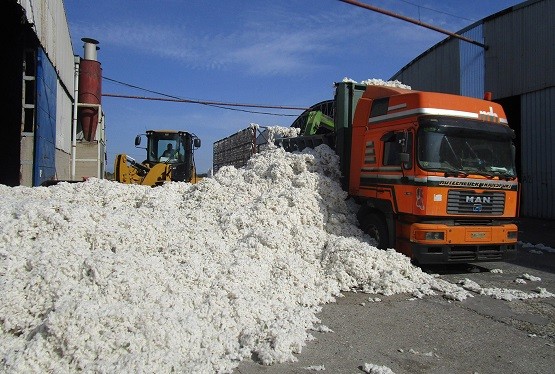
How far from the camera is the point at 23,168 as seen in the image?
9.74 metres

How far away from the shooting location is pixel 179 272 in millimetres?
5184

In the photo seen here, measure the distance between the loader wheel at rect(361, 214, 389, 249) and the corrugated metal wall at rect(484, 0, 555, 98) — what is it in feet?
35.2

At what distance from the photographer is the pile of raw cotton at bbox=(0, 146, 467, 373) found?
3.90m

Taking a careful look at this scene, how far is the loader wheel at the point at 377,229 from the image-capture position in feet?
25.8

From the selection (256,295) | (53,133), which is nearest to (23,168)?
(53,133)

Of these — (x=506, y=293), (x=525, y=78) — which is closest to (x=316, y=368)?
(x=506, y=293)

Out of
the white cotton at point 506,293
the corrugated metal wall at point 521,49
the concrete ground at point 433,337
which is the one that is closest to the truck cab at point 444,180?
the white cotton at point 506,293

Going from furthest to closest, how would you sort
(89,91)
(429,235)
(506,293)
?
1. (89,91)
2. (429,235)
3. (506,293)

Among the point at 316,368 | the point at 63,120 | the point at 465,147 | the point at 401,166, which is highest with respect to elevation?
the point at 63,120

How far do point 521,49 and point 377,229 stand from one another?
11.9 m

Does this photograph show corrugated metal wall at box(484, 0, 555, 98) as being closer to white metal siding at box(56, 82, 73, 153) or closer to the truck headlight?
the truck headlight

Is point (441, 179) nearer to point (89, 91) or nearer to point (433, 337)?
point (433, 337)

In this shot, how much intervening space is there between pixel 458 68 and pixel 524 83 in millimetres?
3549

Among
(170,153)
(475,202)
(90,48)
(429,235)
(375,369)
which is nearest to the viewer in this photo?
(375,369)
